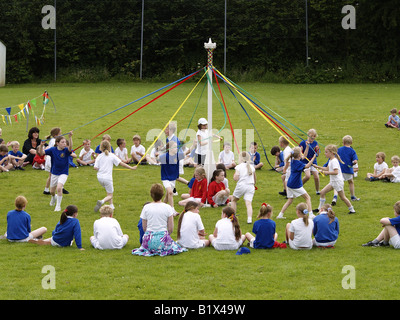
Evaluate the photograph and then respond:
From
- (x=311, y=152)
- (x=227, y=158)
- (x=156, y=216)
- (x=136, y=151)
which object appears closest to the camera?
(x=156, y=216)

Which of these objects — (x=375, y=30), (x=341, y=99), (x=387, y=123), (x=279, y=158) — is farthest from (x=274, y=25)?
(x=279, y=158)

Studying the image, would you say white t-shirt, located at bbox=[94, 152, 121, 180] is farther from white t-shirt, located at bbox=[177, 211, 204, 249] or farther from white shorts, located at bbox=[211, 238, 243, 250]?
white shorts, located at bbox=[211, 238, 243, 250]

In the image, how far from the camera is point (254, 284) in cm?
693

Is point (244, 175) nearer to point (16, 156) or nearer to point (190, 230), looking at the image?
point (190, 230)

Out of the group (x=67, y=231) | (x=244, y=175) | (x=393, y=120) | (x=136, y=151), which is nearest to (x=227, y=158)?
(x=136, y=151)


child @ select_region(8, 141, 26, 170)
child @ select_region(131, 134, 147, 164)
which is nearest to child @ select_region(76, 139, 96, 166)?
child @ select_region(131, 134, 147, 164)

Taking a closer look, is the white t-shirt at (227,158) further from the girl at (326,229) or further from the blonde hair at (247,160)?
the girl at (326,229)

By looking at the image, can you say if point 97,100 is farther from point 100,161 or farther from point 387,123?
point 100,161

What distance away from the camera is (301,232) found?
8.34 m

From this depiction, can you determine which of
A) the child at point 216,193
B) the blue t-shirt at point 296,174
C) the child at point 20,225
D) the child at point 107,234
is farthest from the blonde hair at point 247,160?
the child at point 20,225

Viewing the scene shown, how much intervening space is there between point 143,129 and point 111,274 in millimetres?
11599

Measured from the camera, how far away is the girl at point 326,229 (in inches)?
331

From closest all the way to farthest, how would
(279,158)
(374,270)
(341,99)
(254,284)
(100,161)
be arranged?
(254,284), (374,270), (100,161), (279,158), (341,99)

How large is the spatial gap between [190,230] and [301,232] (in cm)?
151
